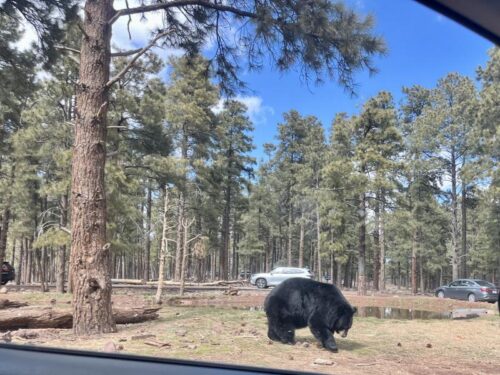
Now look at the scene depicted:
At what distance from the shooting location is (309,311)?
6887 mm

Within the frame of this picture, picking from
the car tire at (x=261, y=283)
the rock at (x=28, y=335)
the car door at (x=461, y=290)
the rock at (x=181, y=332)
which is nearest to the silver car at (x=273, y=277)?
the car tire at (x=261, y=283)

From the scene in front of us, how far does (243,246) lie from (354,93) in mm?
40851

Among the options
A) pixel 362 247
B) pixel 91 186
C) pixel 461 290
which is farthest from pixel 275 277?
pixel 91 186

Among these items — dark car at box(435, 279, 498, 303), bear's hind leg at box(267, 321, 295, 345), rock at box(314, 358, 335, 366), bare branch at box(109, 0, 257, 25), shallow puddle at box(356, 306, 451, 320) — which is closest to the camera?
rock at box(314, 358, 335, 366)

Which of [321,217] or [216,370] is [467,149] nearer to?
[321,217]

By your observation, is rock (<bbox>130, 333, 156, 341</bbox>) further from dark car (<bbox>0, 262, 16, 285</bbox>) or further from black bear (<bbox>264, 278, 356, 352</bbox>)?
dark car (<bbox>0, 262, 16, 285</bbox>)

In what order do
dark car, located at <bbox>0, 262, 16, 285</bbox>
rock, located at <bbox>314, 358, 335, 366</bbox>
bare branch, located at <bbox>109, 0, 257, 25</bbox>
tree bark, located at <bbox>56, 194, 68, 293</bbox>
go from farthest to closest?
dark car, located at <bbox>0, 262, 16, 285</bbox> → tree bark, located at <bbox>56, 194, 68, 293</bbox> → bare branch, located at <bbox>109, 0, 257, 25</bbox> → rock, located at <bbox>314, 358, 335, 366</bbox>

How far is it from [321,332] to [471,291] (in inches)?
818

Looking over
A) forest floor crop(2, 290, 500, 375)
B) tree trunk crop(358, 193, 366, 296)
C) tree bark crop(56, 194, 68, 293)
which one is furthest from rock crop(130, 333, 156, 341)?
tree trunk crop(358, 193, 366, 296)

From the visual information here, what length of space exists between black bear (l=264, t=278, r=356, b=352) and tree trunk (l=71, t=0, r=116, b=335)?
2634 millimetres

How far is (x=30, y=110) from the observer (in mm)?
18250

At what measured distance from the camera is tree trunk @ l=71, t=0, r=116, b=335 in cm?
752

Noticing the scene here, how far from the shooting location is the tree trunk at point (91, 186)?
24.7 feet

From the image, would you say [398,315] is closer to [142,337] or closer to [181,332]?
[181,332]
